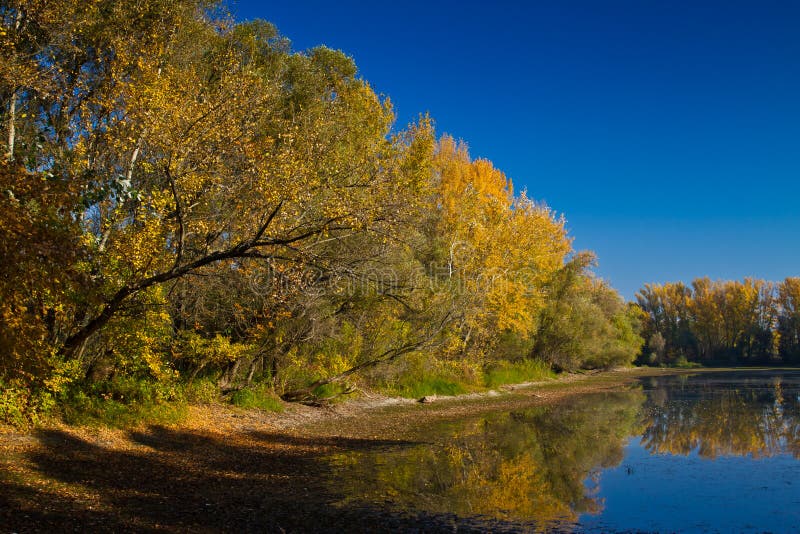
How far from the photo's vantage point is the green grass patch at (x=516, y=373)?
40812mm

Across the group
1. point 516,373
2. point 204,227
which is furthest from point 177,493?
point 516,373

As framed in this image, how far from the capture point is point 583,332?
54562 millimetres

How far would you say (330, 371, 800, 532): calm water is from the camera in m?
10.8

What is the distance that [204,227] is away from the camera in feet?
45.2

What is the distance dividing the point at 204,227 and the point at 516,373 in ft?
118

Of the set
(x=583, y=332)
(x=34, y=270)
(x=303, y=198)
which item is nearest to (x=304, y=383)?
(x=303, y=198)

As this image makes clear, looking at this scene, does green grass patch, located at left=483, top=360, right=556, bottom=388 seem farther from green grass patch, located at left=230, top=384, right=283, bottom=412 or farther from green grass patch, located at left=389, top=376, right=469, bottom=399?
green grass patch, located at left=230, top=384, right=283, bottom=412

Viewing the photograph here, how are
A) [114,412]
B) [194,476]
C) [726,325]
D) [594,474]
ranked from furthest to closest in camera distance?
[726,325] < [114,412] < [594,474] < [194,476]

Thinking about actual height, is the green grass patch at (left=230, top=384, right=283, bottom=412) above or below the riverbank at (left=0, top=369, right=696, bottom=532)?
above

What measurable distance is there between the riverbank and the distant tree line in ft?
310

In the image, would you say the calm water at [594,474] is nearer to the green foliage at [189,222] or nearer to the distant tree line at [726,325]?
the green foliage at [189,222]

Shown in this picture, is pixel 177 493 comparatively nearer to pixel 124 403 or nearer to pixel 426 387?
pixel 124 403

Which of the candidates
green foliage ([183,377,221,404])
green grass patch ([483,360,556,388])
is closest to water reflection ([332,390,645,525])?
green foliage ([183,377,221,404])

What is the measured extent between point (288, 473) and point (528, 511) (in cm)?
569
